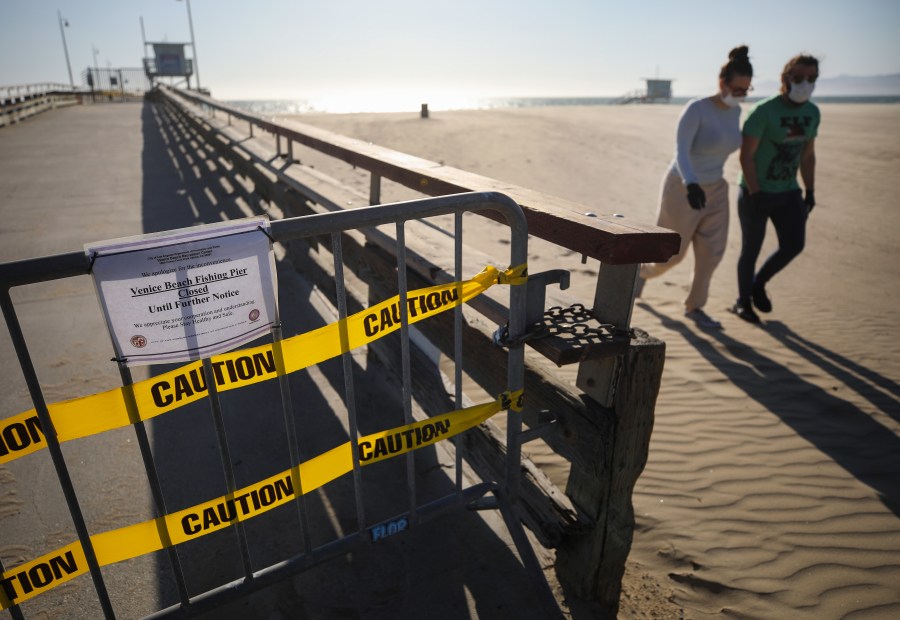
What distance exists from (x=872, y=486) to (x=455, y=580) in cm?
268

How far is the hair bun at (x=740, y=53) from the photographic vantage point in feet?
15.3

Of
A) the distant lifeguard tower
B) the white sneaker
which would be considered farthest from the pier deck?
the distant lifeguard tower

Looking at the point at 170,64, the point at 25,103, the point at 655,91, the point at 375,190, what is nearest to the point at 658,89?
the point at 655,91

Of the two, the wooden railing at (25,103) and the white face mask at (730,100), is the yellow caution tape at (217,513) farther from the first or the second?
the wooden railing at (25,103)

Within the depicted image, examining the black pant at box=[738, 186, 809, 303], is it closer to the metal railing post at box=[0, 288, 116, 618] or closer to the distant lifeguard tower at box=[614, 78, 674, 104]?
the metal railing post at box=[0, 288, 116, 618]

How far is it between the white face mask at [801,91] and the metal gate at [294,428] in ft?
14.1

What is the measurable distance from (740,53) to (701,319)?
2.47 metres

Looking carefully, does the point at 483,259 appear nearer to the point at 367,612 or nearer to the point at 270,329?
the point at 270,329

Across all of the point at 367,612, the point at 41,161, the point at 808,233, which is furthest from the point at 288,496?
the point at 41,161

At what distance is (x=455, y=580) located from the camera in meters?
2.43

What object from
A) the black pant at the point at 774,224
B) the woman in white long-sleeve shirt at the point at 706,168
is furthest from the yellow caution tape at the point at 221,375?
the black pant at the point at 774,224

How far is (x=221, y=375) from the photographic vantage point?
1.56 m

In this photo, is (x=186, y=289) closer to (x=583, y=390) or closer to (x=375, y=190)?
(x=583, y=390)

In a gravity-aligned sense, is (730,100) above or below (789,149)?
above
